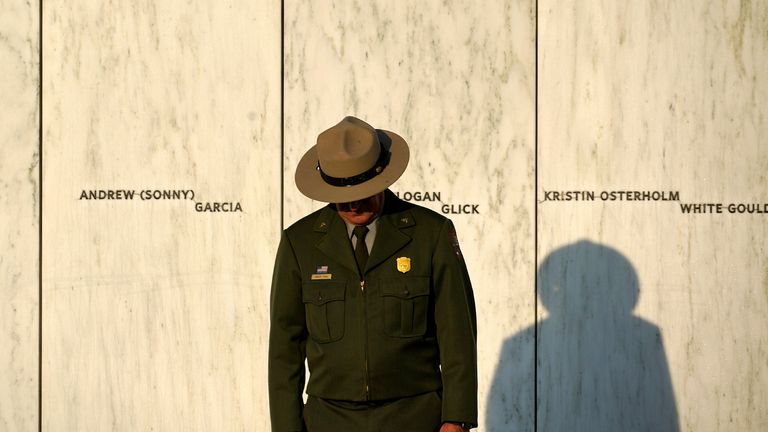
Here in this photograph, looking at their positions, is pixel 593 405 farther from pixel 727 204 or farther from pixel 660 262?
pixel 727 204

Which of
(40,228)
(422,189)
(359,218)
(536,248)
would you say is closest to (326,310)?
(359,218)

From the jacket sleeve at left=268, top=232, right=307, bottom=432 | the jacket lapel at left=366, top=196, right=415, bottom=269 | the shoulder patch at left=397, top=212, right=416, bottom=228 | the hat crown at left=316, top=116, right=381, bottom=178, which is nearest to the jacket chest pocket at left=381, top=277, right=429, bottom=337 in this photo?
the jacket lapel at left=366, top=196, right=415, bottom=269

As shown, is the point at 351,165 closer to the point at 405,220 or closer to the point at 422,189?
the point at 405,220

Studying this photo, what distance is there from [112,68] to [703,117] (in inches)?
162

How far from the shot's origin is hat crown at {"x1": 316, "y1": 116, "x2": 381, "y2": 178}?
4.55 m

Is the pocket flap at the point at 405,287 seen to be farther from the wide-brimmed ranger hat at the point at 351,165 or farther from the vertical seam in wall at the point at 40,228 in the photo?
the vertical seam in wall at the point at 40,228

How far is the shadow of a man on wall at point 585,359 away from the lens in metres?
7.69

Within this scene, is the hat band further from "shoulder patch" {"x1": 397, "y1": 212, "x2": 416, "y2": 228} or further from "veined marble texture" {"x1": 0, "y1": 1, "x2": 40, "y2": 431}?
"veined marble texture" {"x1": 0, "y1": 1, "x2": 40, "y2": 431}

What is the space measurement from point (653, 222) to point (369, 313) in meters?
3.62

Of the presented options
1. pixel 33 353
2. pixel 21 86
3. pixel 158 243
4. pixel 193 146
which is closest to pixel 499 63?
pixel 193 146

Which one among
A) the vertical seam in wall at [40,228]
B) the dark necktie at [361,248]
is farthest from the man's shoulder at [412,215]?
the vertical seam in wall at [40,228]

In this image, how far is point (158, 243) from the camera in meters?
7.80

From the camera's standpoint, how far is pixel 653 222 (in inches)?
302

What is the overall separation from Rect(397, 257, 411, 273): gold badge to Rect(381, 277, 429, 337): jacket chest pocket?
0.14 ft
